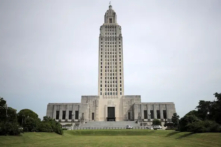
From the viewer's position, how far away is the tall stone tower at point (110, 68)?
75.9 metres

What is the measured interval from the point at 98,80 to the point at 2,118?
45.1 metres

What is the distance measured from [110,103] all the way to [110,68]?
45.3 feet

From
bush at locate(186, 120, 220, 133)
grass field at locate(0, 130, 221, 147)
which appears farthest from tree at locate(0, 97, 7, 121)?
bush at locate(186, 120, 220, 133)

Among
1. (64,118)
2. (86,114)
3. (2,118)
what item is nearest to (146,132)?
(2,118)

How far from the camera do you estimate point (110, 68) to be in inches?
3159

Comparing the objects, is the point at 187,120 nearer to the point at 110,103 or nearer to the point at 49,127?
the point at 49,127

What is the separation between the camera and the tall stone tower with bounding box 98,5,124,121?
75.9m

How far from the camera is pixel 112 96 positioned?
76938 millimetres

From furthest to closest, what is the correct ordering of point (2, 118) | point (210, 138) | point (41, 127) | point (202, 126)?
point (2, 118)
point (41, 127)
point (202, 126)
point (210, 138)

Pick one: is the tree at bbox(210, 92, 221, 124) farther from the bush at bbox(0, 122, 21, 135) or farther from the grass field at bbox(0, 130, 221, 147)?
the bush at bbox(0, 122, 21, 135)

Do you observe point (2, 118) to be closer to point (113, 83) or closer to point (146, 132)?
point (146, 132)

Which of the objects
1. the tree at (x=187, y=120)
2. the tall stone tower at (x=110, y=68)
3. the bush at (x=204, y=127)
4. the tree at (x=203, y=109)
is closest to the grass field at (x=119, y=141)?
the bush at (x=204, y=127)

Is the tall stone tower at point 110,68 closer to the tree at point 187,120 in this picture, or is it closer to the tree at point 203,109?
the tree at point 203,109

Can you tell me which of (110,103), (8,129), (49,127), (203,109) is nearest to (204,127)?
(49,127)
